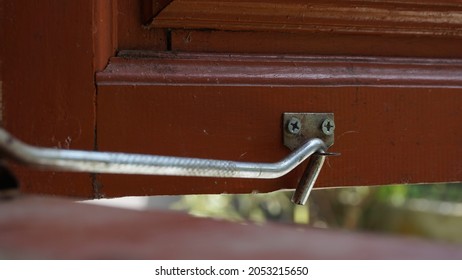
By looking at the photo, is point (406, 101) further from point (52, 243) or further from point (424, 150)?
point (52, 243)

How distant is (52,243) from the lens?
2.02 ft

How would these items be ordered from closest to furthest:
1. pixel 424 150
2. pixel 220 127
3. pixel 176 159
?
1. pixel 176 159
2. pixel 220 127
3. pixel 424 150

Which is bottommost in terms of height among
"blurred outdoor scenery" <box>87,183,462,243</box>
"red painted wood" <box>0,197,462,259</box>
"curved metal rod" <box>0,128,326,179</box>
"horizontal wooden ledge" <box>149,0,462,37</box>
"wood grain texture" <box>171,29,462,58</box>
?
"blurred outdoor scenery" <box>87,183,462,243</box>

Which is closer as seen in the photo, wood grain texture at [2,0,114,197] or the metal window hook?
the metal window hook

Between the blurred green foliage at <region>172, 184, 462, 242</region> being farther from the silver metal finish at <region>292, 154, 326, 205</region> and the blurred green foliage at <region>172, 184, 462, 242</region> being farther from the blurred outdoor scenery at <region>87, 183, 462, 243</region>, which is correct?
the silver metal finish at <region>292, 154, 326, 205</region>

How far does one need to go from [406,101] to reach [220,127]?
262 mm

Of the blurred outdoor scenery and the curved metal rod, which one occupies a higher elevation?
the curved metal rod

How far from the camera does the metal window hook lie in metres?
0.45

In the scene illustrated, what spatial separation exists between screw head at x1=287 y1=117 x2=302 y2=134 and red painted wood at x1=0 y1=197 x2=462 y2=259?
0.50ft

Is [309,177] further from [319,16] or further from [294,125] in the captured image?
[319,16]

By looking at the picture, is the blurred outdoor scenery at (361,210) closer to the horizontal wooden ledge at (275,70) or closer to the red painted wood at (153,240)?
the red painted wood at (153,240)

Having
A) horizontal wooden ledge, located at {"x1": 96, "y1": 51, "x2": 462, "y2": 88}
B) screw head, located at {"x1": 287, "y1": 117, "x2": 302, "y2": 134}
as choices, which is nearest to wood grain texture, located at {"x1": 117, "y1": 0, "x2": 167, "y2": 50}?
horizontal wooden ledge, located at {"x1": 96, "y1": 51, "x2": 462, "y2": 88}

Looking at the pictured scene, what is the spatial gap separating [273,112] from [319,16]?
0.44 ft
